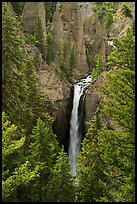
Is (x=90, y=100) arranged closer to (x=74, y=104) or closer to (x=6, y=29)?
(x=74, y=104)

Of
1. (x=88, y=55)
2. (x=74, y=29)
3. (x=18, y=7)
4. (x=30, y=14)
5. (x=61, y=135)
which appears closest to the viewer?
(x=61, y=135)

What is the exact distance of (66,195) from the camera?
15.9 metres

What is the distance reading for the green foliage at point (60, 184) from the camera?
15508 millimetres

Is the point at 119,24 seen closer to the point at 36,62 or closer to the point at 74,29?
the point at 74,29

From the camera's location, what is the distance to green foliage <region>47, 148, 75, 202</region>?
1551 cm

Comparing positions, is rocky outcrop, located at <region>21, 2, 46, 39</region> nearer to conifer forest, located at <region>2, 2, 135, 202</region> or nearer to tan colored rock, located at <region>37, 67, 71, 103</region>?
conifer forest, located at <region>2, 2, 135, 202</region>

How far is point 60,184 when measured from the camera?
15578 mm

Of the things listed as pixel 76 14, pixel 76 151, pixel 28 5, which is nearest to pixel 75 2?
pixel 76 14

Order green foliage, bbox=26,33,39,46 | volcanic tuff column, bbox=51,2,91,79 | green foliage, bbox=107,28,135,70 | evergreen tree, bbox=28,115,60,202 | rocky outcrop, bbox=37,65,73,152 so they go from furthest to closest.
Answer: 1. volcanic tuff column, bbox=51,2,91,79
2. green foliage, bbox=26,33,39,46
3. rocky outcrop, bbox=37,65,73,152
4. evergreen tree, bbox=28,115,60,202
5. green foliage, bbox=107,28,135,70

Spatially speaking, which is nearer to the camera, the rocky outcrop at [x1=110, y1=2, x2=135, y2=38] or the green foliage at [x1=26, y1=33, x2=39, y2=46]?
the green foliage at [x1=26, y1=33, x2=39, y2=46]

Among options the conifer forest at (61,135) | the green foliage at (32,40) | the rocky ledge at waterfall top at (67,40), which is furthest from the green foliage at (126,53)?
the green foliage at (32,40)

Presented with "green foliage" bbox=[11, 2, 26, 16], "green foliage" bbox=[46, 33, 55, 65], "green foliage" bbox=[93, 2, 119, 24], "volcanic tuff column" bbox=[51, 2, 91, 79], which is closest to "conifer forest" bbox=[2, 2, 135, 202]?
"green foliage" bbox=[46, 33, 55, 65]

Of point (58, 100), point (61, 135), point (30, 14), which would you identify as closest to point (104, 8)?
point (30, 14)

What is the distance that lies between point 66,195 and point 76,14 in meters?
40.3
